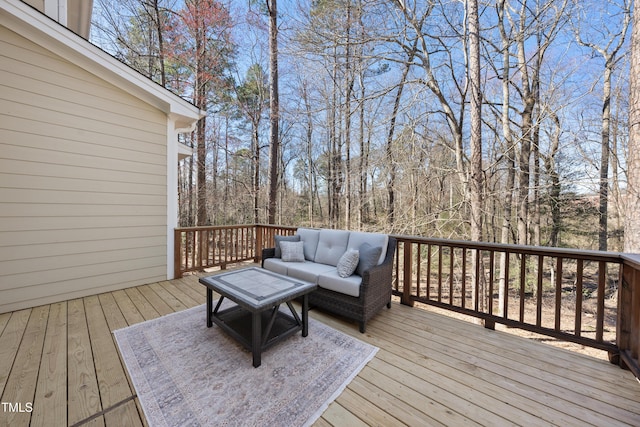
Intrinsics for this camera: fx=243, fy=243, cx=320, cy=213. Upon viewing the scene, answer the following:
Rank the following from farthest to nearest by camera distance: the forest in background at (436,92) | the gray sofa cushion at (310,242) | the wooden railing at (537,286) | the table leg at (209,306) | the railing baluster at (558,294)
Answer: the forest in background at (436,92) < the gray sofa cushion at (310,242) < the table leg at (209,306) < the railing baluster at (558,294) < the wooden railing at (537,286)

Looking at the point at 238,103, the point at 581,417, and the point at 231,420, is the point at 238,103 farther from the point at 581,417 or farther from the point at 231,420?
the point at 581,417

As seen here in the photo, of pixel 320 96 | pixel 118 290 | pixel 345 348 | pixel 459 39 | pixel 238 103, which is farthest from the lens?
pixel 238 103

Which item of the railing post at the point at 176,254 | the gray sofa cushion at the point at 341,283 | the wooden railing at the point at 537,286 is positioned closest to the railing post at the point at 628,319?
the wooden railing at the point at 537,286

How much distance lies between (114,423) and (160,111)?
404 cm

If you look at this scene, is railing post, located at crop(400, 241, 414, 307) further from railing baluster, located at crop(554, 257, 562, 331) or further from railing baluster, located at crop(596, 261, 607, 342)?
railing baluster, located at crop(596, 261, 607, 342)

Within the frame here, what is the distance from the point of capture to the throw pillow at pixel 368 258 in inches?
107

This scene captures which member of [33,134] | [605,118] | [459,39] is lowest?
[33,134]

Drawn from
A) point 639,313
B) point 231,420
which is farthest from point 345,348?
point 639,313

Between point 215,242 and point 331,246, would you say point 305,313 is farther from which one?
point 215,242

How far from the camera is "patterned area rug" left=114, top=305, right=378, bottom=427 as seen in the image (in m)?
1.51

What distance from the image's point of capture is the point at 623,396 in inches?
66.1

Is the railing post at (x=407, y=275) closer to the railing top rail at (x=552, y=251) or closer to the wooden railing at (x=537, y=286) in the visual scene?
the wooden railing at (x=537, y=286)

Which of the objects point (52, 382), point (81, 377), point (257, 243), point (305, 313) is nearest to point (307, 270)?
point (305, 313)

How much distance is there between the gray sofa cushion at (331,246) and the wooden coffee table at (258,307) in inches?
36.5
